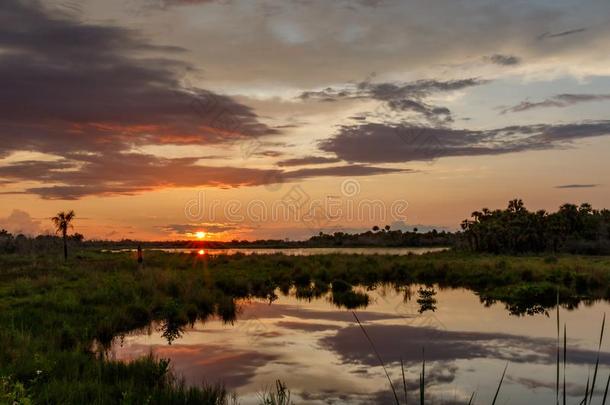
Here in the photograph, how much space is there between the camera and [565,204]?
99.2m

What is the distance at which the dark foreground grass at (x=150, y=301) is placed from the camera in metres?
11.3

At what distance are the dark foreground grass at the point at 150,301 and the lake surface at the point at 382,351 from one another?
55.8 inches

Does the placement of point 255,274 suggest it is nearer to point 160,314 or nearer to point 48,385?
point 160,314

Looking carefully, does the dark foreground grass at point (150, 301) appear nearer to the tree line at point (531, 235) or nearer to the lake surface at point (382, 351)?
the lake surface at point (382, 351)

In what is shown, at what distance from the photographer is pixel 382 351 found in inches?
728

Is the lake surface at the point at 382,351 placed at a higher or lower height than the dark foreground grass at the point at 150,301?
lower

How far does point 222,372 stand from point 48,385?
20.3 ft

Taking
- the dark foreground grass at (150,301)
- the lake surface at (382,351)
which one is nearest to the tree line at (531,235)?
the dark foreground grass at (150,301)

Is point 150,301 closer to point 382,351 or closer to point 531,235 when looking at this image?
point 382,351

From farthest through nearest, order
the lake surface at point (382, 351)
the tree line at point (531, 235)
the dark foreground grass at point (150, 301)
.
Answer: the tree line at point (531, 235) → the lake surface at point (382, 351) → the dark foreground grass at point (150, 301)

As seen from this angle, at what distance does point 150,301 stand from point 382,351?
12162mm

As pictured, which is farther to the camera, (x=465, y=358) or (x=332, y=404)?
(x=465, y=358)

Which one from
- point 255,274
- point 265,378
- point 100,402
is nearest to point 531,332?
point 265,378

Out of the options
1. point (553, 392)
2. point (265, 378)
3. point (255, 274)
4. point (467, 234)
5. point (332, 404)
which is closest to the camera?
point (332, 404)
